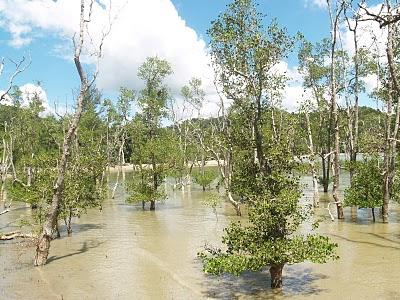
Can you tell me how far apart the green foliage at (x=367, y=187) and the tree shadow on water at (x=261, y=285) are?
10887 mm

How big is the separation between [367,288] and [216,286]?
479 cm

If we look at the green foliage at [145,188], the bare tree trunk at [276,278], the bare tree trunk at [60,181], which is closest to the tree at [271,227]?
the bare tree trunk at [276,278]

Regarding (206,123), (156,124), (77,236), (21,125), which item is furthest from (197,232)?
(206,123)

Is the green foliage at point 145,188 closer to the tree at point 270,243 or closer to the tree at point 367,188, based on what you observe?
the tree at point 367,188

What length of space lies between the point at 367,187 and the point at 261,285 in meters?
13.8

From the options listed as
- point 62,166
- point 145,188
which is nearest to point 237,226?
point 62,166

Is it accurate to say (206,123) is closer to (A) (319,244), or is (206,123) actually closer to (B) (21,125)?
(B) (21,125)

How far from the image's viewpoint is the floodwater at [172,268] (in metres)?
13.9

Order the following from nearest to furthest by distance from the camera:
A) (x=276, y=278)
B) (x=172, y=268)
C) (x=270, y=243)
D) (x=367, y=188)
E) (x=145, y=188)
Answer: (x=270, y=243)
(x=276, y=278)
(x=172, y=268)
(x=367, y=188)
(x=145, y=188)

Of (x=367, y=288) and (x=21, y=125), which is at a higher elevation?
(x=21, y=125)

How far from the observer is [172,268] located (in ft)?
56.4

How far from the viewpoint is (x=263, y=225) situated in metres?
13.0

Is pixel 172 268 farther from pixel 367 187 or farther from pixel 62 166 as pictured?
pixel 367 187

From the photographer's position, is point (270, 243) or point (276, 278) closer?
point (270, 243)
